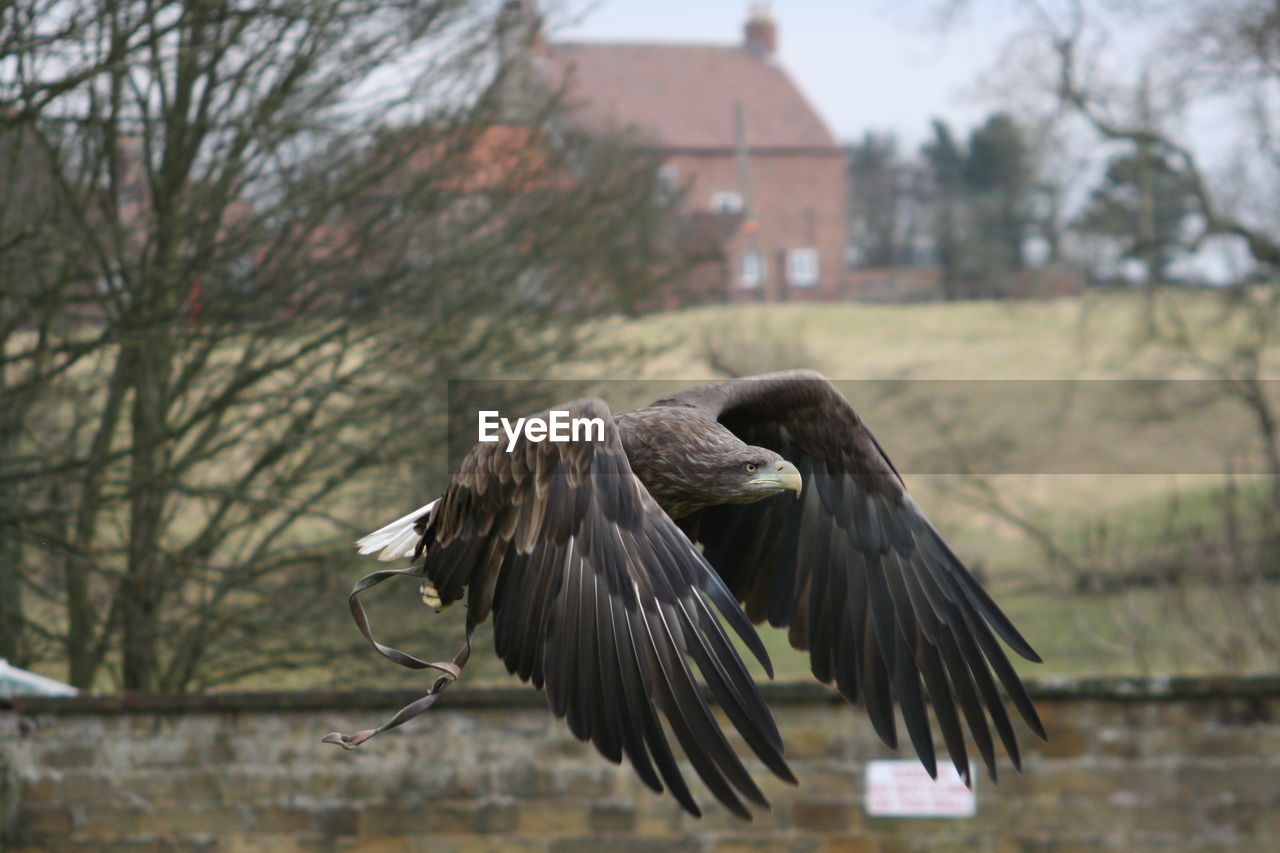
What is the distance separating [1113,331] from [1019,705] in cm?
2975

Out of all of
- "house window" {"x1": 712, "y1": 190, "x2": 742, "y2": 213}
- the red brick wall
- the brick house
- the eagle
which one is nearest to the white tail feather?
the eagle

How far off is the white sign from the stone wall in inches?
2.6

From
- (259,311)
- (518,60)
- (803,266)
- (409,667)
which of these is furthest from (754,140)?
(409,667)

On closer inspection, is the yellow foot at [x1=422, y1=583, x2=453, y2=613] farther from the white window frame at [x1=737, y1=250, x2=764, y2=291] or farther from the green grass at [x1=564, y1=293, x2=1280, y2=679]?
the white window frame at [x1=737, y1=250, x2=764, y2=291]

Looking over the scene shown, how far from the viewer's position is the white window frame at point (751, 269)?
5166 centimetres

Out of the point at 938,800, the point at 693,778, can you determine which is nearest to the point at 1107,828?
the point at 938,800

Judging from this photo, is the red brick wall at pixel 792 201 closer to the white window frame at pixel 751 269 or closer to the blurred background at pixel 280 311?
the white window frame at pixel 751 269

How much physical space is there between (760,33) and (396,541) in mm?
58521

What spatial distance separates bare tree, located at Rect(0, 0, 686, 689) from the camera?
9391mm

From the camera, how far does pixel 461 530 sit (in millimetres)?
3896

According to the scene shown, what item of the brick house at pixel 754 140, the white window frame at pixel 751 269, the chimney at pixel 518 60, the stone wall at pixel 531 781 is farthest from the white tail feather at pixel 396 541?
the white window frame at pixel 751 269

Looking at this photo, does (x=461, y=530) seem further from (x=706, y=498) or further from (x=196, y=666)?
(x=196, y=666)

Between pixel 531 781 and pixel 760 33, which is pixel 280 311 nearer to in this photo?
pixel 531 781

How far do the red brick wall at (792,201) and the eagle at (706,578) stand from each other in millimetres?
46014
